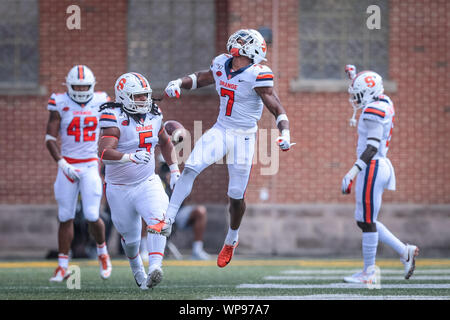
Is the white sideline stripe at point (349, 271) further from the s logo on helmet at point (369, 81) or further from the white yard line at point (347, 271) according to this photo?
the s logo on helmet at point (369, 81)

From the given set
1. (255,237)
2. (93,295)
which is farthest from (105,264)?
(255,237)

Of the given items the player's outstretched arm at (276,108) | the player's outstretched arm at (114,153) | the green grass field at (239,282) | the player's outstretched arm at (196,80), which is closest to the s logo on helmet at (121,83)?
the player's outstretched arm at (114,153)

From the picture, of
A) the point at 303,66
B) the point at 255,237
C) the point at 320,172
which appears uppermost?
the point at 303,66

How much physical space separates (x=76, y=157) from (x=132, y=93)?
280 cm

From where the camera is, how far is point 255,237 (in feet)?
54.0

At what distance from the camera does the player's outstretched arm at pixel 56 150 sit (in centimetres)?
1097

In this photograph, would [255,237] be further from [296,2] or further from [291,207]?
[296,2]

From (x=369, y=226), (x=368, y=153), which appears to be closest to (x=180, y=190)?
(x=368, y=153)

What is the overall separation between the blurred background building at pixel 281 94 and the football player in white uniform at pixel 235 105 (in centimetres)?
710

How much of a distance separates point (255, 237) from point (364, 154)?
695cm

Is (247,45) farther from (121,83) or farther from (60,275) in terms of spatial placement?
(60,275)

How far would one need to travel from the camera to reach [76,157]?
11.2 m

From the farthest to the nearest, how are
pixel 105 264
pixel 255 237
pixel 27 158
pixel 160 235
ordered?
pixel 27 158 → pixel 255 237 → pixel 105 264 → pixel 160 235

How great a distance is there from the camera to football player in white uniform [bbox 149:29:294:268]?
880cm
